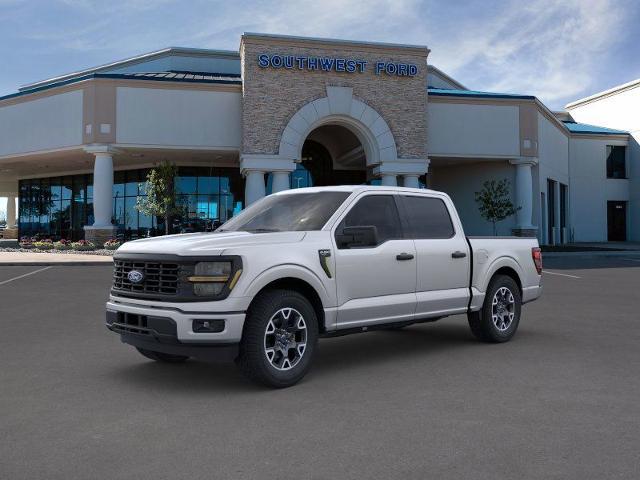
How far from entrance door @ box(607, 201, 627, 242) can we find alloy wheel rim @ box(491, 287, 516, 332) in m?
43.1

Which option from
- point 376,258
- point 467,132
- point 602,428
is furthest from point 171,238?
point 467,132

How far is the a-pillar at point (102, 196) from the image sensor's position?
1204 inches

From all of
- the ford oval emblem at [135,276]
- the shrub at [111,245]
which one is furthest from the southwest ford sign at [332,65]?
the ford oval emblem at [135,276]

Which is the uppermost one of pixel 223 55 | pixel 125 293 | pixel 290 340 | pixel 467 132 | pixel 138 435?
pixel 223 55

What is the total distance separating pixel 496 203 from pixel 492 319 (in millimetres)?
25996

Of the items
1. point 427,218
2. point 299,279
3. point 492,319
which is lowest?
point 492,319

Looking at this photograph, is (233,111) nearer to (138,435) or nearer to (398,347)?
(398,347)

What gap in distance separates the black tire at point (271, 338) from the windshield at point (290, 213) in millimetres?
995

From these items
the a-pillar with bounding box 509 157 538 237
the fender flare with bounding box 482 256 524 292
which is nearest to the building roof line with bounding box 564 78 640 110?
the a-pillar with bounding box 509 157 538 237

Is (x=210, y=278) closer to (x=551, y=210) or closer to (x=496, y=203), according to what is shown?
(x=496, y=203)

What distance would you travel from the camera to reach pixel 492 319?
800cm

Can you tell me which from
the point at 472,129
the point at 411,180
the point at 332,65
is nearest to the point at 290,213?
the point at 332,65

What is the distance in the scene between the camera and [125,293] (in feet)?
20.0

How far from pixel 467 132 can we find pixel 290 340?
29413 millimetres
